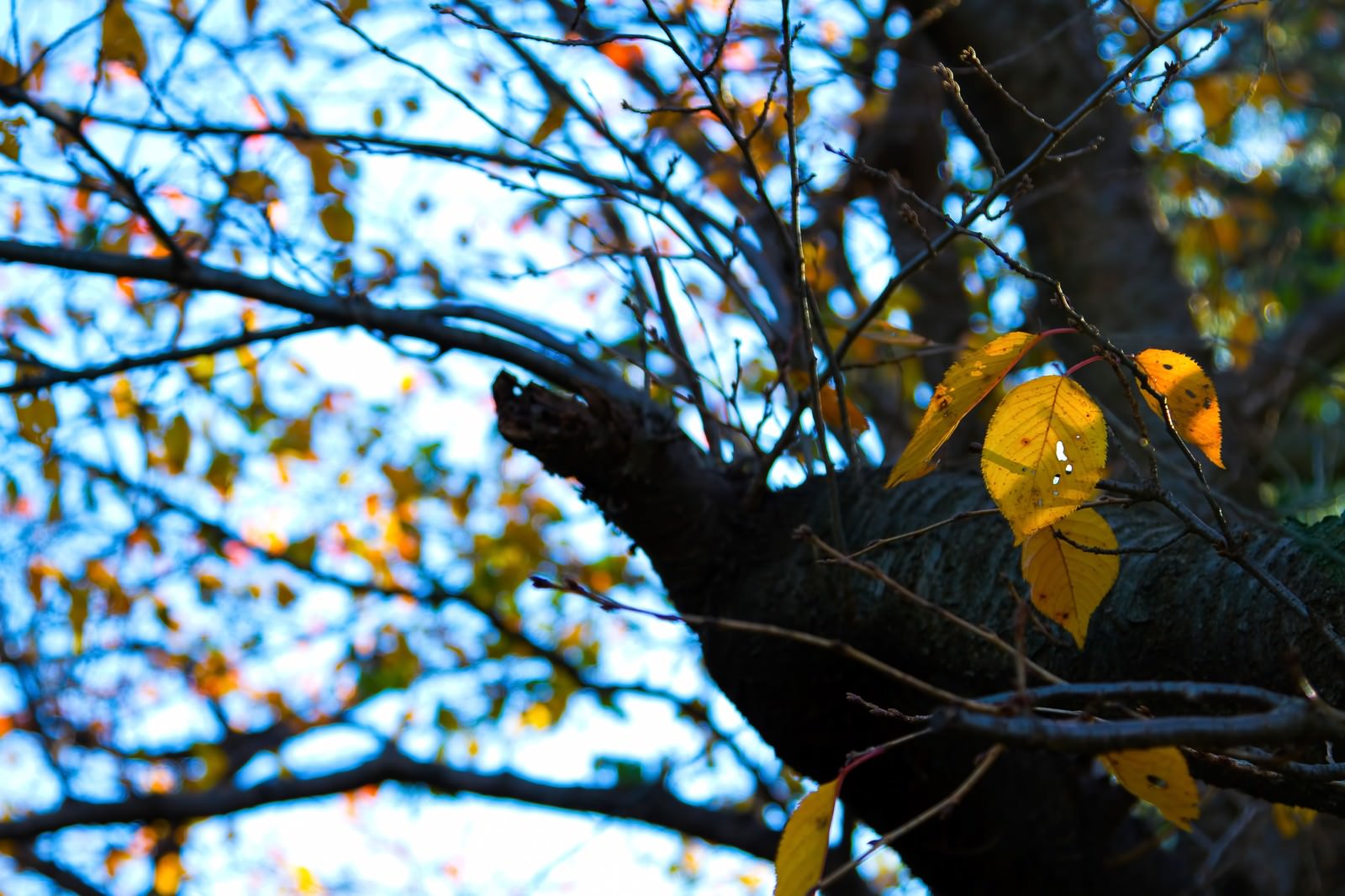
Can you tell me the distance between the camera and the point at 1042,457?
0.89 meters

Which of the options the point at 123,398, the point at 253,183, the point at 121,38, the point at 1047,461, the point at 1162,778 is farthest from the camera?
the point at 123,398

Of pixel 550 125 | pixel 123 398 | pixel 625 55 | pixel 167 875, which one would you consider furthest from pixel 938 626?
pixel 167 875

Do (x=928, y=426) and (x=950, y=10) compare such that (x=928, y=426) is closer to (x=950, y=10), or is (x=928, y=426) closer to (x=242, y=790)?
(x=950, y=10)

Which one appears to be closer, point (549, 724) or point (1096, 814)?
point (1096, 814)

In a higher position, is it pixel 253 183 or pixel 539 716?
pixel 253 183

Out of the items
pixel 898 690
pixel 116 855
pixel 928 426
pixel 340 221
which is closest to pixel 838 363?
pixel 928 426

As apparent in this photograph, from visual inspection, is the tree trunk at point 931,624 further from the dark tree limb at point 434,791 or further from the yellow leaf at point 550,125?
the dark tree limb at point 434,791

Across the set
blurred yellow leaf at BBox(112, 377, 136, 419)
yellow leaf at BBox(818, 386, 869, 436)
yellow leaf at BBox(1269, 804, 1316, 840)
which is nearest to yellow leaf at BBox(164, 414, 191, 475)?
blurred yellow leaf at BBox(112, 377, 136, 419)

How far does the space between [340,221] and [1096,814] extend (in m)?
1.89

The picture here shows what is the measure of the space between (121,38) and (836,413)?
1.49 metres

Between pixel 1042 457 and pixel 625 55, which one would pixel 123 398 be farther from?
pixel 1042 457

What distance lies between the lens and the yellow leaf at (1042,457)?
0.87 metres

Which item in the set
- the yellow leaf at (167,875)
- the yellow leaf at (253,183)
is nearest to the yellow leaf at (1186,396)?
the yellow leaf at (253,183)

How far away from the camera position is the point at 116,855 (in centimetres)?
441
